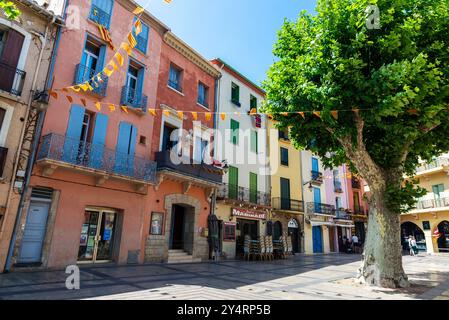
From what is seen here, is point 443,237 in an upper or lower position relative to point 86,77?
lower

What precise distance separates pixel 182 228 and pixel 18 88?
9.73m

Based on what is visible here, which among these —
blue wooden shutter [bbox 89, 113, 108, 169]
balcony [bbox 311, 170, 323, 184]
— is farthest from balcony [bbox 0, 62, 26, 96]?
balcony [bbox 311, 170, 323, 184]

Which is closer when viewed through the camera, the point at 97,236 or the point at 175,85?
the point at 97,236

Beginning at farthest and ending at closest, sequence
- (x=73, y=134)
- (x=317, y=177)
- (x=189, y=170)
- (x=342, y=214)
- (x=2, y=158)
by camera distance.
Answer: (x=342, y=214), (x=317, y=177), (x=189, y=170), (x=73, y=134), (x=2, y=158)

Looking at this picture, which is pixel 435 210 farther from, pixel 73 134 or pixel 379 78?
pixel 73 134

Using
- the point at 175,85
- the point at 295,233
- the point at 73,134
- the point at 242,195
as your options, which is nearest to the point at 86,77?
the point at 73,134

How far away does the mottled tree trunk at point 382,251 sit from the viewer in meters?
8.22

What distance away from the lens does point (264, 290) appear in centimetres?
742

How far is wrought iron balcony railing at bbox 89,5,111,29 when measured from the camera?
40.2 ft

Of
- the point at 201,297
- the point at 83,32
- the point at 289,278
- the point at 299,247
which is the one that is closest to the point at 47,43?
the point at 83,32

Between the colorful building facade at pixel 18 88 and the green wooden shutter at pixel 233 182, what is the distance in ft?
37.5

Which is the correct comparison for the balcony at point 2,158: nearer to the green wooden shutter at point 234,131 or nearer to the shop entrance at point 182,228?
the shop entrance at point 182,228

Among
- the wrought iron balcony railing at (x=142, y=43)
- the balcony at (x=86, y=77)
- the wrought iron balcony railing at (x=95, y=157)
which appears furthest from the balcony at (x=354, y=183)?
the balcony at (x=86, y=77)

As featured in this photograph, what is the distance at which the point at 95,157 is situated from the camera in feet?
36.1
